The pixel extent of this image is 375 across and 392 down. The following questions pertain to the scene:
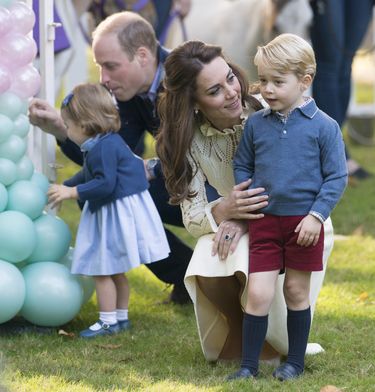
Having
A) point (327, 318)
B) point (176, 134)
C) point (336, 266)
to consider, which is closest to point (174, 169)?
point (176, 134)

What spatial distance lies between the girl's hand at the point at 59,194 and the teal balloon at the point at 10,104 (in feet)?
1.18

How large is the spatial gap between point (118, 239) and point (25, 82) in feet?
2.46

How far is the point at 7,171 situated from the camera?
4.17 meters

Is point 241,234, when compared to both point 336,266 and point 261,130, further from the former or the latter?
point 336,266

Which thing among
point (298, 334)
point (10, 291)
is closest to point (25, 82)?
point (10, 291)

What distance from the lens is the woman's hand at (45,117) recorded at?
14.6ft

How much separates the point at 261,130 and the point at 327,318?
51.0 inches

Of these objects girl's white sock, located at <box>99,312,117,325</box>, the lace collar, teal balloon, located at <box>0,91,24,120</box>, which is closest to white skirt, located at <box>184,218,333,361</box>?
the lace collar

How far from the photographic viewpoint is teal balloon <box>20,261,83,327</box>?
4.24 m

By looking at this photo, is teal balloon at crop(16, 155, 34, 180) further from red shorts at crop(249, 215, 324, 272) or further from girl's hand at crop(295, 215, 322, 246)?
girl's hand at crop(295, 215, 322, 246)

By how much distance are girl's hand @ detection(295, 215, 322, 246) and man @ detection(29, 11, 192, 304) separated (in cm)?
124

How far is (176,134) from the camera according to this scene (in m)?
3.79

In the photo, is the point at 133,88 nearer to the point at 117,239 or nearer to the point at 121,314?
the point at 117,239

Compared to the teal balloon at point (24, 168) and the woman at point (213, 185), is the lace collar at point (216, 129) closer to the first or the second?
the woman at point (213, 185)
